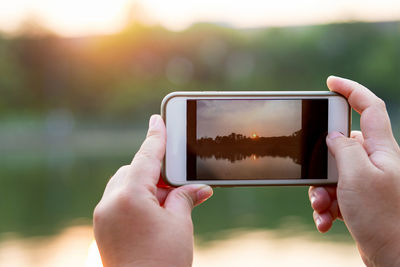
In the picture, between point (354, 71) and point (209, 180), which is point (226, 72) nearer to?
point (354, 71)

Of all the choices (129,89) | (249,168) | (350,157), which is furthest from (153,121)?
(129,89)

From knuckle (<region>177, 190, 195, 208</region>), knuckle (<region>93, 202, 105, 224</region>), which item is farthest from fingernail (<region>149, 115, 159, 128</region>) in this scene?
knuckle (<region>93, 202, 105, 224</region>)

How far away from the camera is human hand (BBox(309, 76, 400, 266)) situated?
68.4 inches

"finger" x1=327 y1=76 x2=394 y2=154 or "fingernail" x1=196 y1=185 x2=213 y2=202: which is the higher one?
"finger" x1=327 y1=76 x2=394 y2=154

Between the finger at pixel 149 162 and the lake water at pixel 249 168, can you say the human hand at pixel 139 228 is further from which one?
the lake water at pixel 249 168

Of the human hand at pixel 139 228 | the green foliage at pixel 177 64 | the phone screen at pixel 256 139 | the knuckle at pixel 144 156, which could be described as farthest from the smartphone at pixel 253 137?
the green foliage at pixel 177 64

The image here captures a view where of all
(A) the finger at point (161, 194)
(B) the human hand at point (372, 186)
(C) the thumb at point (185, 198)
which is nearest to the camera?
A: (C) the thumb at point (185, 198)

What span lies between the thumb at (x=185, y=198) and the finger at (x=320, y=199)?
→ 0.49 meters

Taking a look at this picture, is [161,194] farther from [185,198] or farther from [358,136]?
[358,136]

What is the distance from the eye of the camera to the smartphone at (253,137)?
203 cm

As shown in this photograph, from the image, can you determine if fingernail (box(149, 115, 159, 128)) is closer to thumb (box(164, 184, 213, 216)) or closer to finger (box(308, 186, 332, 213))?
thumb (box(164, 184, 213, 216))

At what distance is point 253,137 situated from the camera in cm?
209

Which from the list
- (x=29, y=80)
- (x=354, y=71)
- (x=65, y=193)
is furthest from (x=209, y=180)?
(x=354, y=71)

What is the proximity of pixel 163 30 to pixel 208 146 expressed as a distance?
39184 mm
